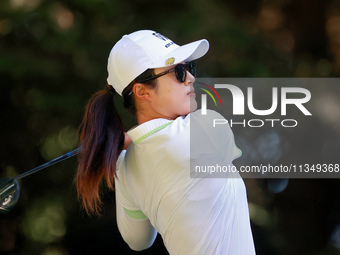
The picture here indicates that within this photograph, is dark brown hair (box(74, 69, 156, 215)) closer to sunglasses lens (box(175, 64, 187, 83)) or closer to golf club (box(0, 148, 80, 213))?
sunglasses lens (box(175, 64, 187, 83))

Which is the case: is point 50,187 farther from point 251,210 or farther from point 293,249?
point 293,249

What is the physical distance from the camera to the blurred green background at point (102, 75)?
2.26 metres

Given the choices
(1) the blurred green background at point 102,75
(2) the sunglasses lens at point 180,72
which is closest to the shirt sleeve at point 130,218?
(2) the sunglasses lens at point 180,72

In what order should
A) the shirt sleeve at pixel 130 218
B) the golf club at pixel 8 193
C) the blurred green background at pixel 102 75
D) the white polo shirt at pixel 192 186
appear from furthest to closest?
the blurred green background at pixel 102 75 → the golf club at pixel 8 193 → the shirt sleeve at pixel 130 218 → the white polo shirt at pixel 192 186

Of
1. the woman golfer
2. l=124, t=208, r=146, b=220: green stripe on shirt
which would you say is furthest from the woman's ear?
l=124, t=208, r=146, b=220: green stripe on shirt

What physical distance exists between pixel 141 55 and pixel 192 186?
0.33 meters

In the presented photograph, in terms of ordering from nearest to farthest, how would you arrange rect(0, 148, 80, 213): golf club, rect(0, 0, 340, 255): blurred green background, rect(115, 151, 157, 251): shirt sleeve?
rect(115, 151, 157, 251): shirt sleeve < rect(0, 148, 80, 213): golf club < rect(0, 0, 340, 255): blurred green background

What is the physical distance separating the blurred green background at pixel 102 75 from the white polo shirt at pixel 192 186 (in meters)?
1.19

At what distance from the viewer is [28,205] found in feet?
7.92

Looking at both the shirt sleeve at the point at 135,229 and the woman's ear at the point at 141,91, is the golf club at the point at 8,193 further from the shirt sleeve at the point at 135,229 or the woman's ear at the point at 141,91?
the woman's ear at the point at 141,91

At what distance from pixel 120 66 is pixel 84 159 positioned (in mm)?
247

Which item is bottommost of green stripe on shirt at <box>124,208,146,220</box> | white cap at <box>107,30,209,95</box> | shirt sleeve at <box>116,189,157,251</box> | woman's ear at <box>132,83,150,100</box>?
shirt sleeve at <box>116,189,157,251</box>

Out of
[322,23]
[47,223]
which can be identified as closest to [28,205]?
[47,223]

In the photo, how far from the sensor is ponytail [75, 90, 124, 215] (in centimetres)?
115
